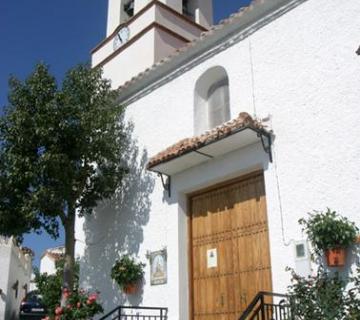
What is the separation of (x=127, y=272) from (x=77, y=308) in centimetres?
113

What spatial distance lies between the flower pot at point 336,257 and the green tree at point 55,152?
16.8ft

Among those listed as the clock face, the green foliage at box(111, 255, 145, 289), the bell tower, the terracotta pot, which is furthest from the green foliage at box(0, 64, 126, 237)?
the clock face

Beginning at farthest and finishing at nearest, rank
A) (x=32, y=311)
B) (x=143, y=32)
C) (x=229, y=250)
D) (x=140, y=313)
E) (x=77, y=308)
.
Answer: (x=32, y=311) → (x=143, y=32) → (x=140, y=313) → (x=77, y=308) → (x=229, y=250)

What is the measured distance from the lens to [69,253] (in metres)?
9.89

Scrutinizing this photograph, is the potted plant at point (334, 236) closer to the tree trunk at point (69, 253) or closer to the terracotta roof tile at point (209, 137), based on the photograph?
the terracotta roof tile at point (209, 137)

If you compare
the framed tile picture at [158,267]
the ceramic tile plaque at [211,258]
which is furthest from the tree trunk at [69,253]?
the ceramic tile plaque at [211,258]

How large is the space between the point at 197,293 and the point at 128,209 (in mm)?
2607

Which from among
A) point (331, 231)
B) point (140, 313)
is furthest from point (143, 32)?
point (331, 231)

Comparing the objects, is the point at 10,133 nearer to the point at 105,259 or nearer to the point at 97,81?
the point at 97,81

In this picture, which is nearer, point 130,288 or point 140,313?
point 140,313

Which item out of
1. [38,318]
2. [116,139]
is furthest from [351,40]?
[38,318]

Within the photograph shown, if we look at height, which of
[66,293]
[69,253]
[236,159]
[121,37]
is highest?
[121,37]

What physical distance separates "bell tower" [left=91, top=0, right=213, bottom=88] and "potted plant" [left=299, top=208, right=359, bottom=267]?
26.1 feet

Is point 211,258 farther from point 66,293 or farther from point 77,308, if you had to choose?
point 66,293
